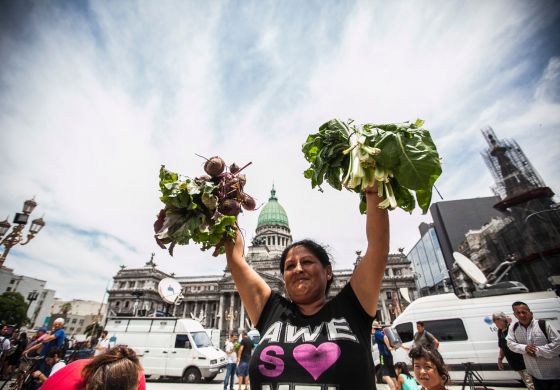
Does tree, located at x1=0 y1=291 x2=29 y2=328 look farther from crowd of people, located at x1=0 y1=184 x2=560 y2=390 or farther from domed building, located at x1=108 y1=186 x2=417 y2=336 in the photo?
crowd of people, located at x1=0 y1=184 x2=560 y2=390

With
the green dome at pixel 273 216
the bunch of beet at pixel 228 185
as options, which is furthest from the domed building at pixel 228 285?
the bunch of beet at pixel 228 185

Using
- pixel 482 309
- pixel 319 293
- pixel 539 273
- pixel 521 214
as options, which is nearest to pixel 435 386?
pixel 319 293

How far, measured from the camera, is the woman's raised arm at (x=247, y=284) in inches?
85.4

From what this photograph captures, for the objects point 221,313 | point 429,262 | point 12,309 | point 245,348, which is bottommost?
point 245,348

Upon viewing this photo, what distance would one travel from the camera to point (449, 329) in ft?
32.4

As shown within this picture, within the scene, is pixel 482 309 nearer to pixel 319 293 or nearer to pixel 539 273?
pixel 319 293

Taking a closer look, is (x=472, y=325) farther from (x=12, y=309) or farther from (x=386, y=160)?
(x=12, y=309)

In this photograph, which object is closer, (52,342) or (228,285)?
(52,342)

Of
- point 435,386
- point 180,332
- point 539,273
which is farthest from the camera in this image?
point 539,273

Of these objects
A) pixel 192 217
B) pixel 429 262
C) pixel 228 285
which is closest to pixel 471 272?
pixel 192 217

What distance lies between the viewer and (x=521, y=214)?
116ft

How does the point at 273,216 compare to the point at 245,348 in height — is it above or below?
above

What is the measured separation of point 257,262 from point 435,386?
5819 cm

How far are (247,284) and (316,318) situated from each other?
28.7 inches
